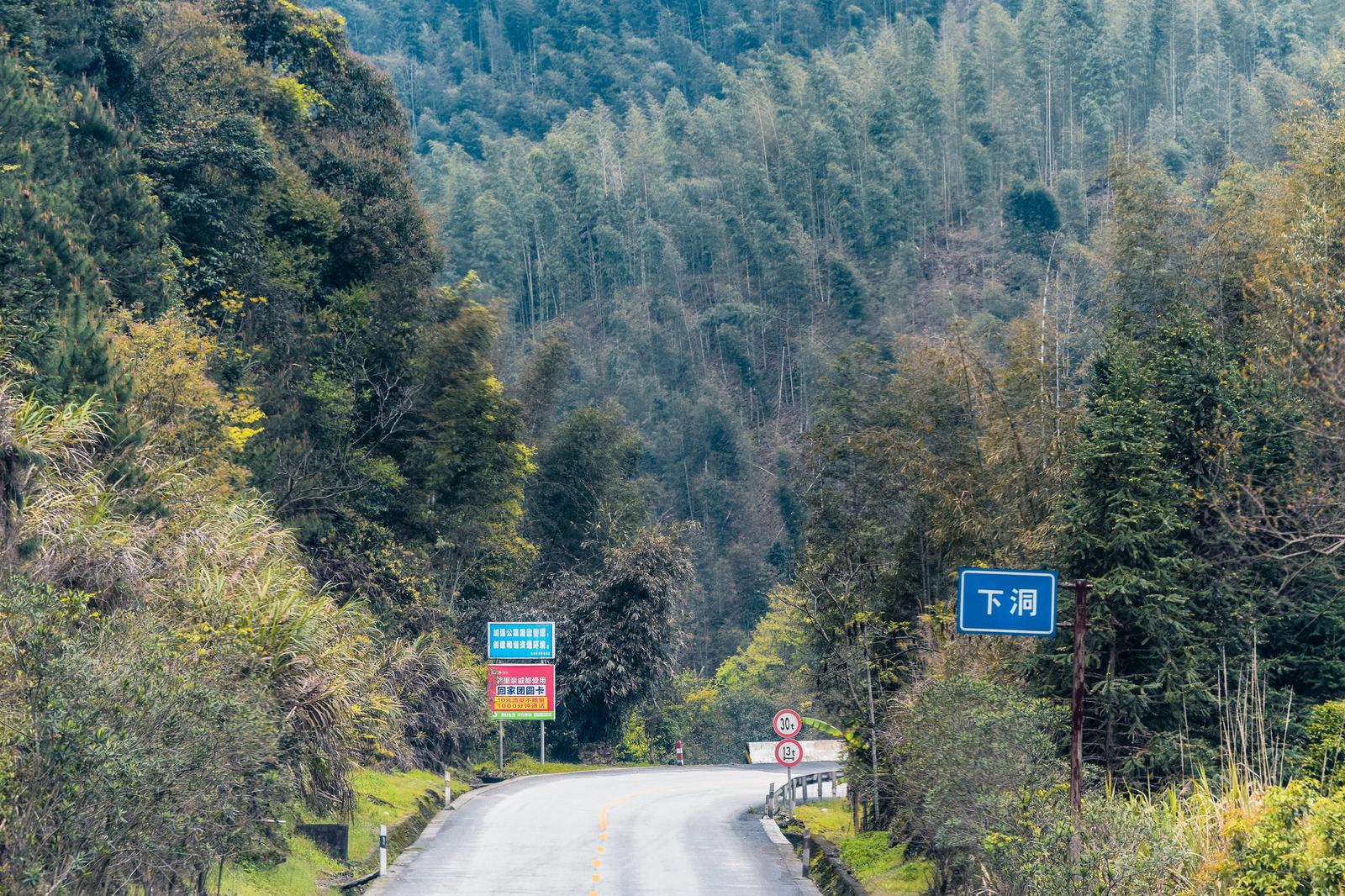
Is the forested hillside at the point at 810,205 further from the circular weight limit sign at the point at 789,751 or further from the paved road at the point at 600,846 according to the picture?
the circular weight limit sign at the point at 789,751

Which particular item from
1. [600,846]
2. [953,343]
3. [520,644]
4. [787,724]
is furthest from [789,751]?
[520,644]

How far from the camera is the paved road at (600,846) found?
2095 cm

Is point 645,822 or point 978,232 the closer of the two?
point 645,822

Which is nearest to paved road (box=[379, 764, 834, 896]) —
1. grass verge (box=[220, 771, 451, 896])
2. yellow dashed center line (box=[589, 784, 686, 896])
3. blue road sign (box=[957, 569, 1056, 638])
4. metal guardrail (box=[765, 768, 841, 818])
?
yellow dashed center line (box=[589, 784, 686, 896])

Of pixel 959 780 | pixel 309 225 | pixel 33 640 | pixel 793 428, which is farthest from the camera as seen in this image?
pixel 793 428

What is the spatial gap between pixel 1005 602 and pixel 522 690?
30917mm

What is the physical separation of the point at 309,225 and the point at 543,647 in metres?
14.7

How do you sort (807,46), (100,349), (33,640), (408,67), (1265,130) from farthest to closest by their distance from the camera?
(408,67), (807,46), (1265,130), (100,349), (33,640)

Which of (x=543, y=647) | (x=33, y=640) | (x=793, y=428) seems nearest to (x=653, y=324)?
(x=793, y=428)

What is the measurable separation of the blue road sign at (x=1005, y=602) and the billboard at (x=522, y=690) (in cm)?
3018

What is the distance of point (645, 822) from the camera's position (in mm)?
29172

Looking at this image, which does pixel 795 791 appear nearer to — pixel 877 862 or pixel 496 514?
pixel 877 862

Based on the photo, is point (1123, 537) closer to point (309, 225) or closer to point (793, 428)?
point (309, 225)

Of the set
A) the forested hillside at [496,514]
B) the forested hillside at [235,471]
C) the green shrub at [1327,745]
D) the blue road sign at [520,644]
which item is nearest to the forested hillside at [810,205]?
the forested hillside at [496,514]
